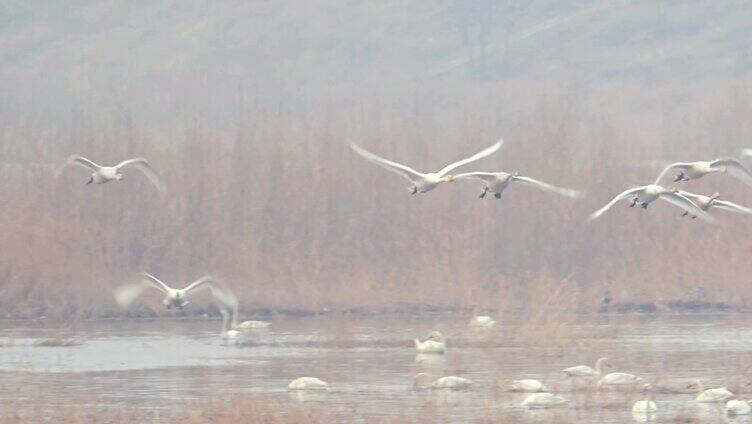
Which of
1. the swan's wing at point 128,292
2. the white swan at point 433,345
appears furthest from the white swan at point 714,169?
the swan's wing at point 128,292

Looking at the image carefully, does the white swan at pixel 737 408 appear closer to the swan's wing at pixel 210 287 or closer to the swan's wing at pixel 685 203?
the swan's wing at pixel 685 203

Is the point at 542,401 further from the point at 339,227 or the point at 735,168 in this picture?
the point at 339,227

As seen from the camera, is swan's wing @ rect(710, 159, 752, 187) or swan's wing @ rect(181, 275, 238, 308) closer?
swan's wing @ rect(710, 159, 752, 187)

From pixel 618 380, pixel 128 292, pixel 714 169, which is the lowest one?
pixel 618 380

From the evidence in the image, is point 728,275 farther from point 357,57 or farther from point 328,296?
point 357,57

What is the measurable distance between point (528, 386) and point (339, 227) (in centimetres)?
1398

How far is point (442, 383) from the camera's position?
25016 millimetres

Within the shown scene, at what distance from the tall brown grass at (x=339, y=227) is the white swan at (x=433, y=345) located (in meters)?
5.98

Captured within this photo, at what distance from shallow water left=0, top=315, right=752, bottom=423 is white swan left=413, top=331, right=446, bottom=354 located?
0.16 metres

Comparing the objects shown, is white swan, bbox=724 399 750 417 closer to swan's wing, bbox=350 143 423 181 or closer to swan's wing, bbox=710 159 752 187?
swan's wing, bbox=710 159 752 187

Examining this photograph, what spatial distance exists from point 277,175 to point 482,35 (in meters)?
36.5

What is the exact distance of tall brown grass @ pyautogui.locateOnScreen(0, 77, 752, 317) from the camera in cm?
3644

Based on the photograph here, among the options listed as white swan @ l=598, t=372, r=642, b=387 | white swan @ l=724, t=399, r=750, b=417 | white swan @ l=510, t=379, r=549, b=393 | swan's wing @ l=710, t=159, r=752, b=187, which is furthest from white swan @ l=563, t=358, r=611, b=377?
swan's wing @ l=710, t=159, r=752, b=187

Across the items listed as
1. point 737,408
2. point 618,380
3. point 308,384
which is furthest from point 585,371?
point 737,408
